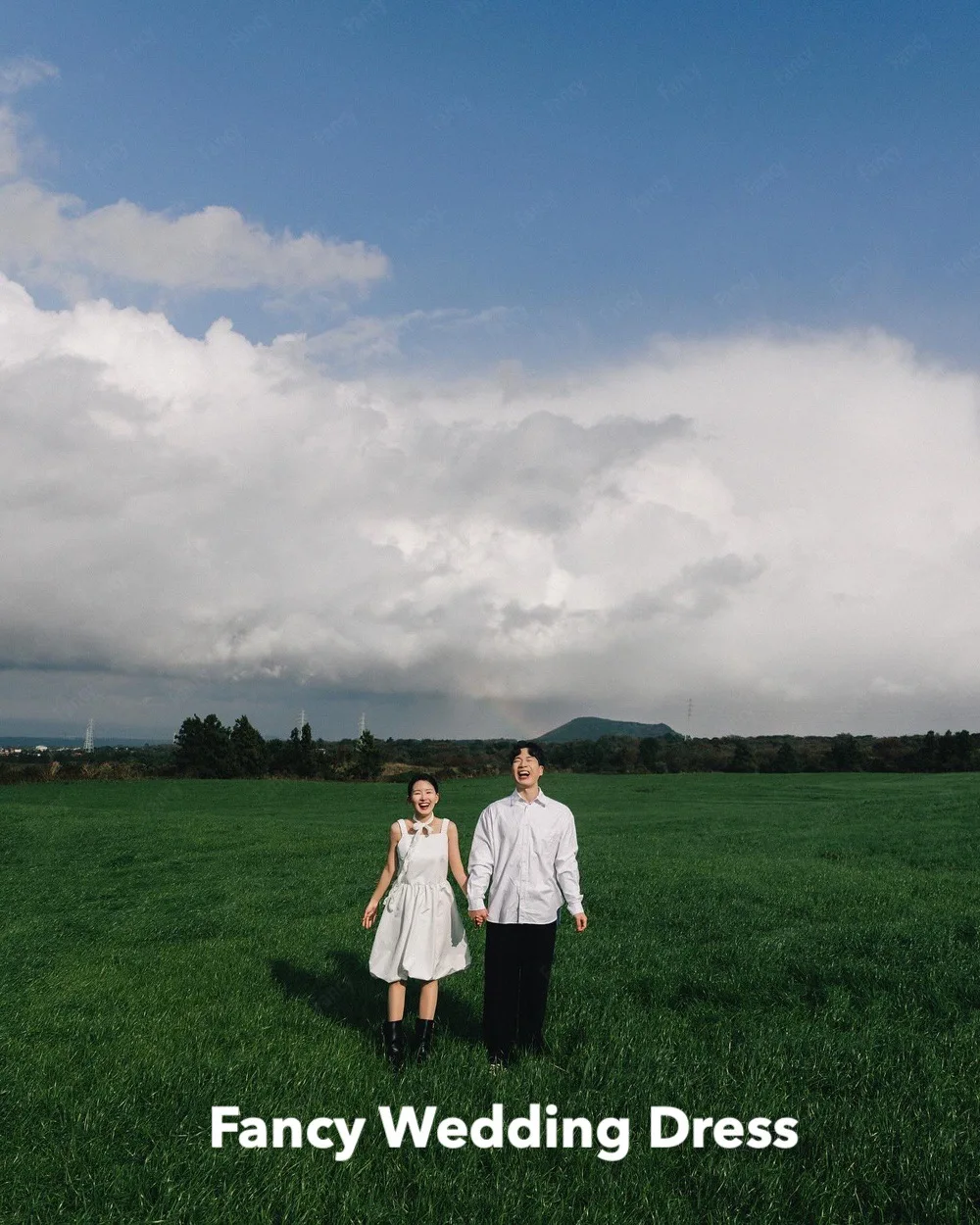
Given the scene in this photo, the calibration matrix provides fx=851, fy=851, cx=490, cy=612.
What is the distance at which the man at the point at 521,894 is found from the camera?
791cm

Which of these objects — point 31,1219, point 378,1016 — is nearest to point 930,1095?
point 378,1016

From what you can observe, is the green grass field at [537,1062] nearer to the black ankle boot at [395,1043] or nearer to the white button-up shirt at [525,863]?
the black ankle boot at [395,1043]

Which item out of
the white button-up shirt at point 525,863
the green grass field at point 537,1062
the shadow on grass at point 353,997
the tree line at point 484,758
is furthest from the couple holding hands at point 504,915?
the tree line at point 484,758

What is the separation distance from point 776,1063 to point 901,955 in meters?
4.95

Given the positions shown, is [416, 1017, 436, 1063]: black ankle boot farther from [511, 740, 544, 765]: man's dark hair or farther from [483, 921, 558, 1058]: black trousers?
[511, 740, 544, 765]: man's dark hair

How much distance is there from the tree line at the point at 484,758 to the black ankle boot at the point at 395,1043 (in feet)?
214

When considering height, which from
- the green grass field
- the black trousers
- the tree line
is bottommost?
the tree line

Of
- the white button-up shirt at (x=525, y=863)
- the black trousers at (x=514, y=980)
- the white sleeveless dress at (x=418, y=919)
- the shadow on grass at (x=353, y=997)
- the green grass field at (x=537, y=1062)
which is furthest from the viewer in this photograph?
the shadow on grass at (x=353, y=997)

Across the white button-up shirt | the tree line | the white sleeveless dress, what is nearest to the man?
the white button-up shirt

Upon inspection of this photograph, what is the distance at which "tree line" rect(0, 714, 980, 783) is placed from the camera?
280 feet

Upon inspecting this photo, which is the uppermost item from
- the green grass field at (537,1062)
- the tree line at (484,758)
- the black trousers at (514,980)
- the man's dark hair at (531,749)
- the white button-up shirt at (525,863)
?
the man's dark hair at (531,749)

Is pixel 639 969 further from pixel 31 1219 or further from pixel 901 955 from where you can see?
pixel 31 1219

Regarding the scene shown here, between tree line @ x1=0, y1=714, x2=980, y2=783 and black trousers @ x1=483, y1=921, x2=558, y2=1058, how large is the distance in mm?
65763

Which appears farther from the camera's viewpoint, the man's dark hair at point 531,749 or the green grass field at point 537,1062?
the man's dark hair at point 531,749
